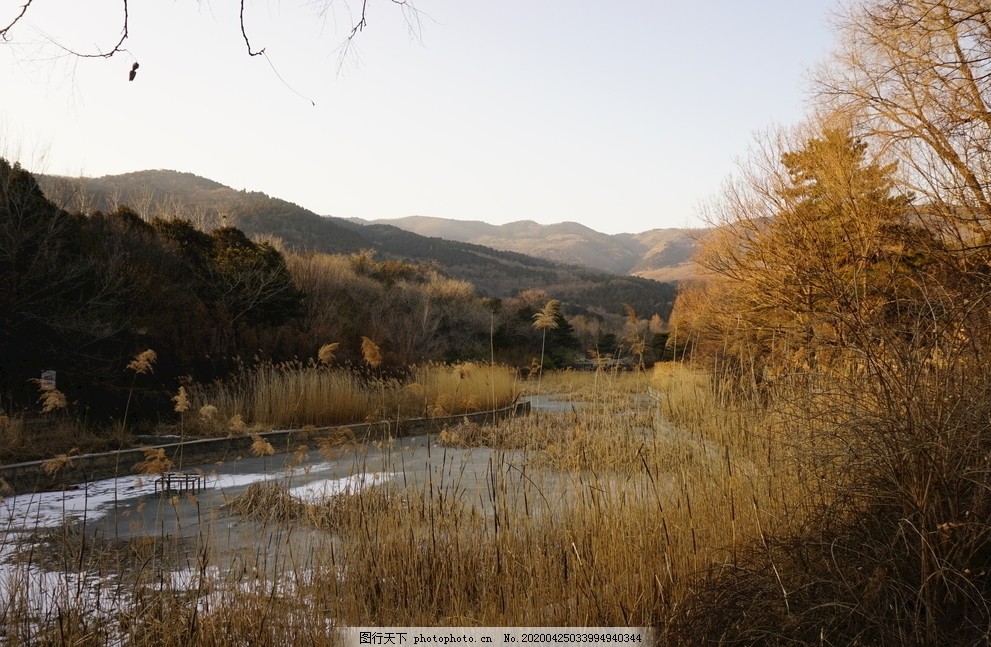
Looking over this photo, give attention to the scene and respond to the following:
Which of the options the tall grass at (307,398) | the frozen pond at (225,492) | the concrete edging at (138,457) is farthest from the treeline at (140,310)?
the frozen pond at (225,492)

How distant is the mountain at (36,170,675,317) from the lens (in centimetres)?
5703

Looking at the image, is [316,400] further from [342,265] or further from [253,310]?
[342,265]

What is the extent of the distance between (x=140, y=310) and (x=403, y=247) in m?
65.5

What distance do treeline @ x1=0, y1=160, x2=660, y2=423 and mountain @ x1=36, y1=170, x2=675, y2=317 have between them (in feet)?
122

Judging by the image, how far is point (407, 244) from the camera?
7669 centimetres

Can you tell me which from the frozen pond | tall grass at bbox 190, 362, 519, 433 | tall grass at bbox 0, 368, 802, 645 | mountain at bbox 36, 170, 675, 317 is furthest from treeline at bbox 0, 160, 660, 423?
mountain at bbox 36, 170, 675, 317

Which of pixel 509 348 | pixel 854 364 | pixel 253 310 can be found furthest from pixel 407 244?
pixel 854 364

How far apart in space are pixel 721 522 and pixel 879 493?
0.93m

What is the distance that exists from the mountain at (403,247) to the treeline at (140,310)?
37.2 meters

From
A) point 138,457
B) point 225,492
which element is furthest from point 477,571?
point 138,457

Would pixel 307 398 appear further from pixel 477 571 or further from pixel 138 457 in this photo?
pixel 477 571

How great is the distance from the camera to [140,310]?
1031 cm

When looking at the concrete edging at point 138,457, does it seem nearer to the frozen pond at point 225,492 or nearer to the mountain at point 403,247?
the frozen pond at point 225,492

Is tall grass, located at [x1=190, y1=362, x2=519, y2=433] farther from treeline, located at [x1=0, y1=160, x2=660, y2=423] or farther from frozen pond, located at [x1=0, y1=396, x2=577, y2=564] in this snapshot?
frozen pond, located at [x1=0, y1=396, x2=577, y2=564]
